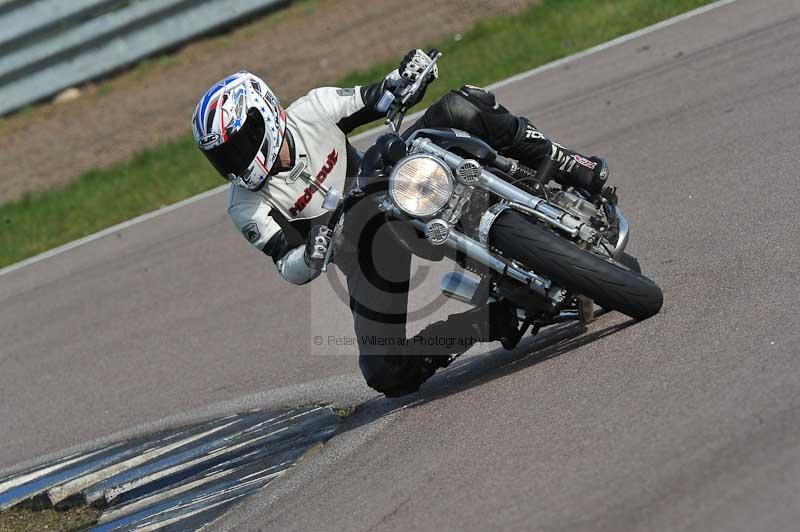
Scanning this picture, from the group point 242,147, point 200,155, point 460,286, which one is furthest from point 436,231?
point 200,155

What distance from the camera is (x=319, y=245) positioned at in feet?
15.9

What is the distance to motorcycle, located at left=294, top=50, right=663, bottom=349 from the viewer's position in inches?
181

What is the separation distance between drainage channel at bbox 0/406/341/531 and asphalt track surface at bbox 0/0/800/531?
10.2 inches

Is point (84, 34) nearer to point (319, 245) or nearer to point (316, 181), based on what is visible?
point (316, 181)

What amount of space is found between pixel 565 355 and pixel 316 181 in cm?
150

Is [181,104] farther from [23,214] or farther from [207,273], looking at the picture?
[207,273]

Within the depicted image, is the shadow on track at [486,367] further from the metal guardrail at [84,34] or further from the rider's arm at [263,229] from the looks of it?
the metal guardrail at [84,34]

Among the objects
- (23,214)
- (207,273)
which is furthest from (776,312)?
(23,214)

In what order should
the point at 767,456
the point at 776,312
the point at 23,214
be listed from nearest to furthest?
the point at 767,456 < the point at 776,312 < the point at 23,214

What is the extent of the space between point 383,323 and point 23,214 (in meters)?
6.87

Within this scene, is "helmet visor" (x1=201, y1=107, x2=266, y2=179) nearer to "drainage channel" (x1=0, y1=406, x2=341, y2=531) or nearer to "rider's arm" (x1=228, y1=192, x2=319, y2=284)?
"rider's arm" (x1=228, y1=192, x2=319, y2=284)

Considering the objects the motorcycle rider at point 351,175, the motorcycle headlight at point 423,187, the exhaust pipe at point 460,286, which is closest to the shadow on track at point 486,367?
the motorcycle rider at point 351,175

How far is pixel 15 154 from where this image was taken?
1245 cm

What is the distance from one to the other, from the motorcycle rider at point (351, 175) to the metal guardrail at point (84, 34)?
723cm
